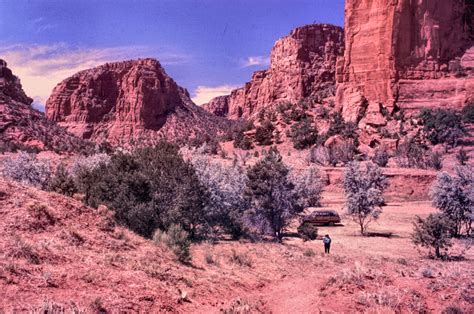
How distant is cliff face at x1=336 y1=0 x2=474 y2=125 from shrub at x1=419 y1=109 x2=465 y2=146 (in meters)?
5.98

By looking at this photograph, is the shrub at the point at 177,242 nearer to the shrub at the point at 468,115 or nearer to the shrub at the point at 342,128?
the shrub at the point at 342,128

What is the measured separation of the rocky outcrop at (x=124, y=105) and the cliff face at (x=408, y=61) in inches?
2035

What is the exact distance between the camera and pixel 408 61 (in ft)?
205

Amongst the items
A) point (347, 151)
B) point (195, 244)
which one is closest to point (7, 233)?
point (195, 244)

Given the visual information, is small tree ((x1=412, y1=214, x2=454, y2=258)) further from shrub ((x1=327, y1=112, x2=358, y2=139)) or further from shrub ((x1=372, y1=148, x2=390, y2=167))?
shrub ((x1=327, y1=112, x2=358, y2=139))

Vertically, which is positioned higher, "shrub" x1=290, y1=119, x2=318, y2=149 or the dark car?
"shrub" x1=290, y1=119, x2=318, y2=149

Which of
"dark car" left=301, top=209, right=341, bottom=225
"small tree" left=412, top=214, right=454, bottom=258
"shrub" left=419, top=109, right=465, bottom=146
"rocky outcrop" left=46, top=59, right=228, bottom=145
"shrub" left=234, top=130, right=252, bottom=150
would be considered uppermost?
"rocky outcrop" left=46, top=59, right=228, bottom=145

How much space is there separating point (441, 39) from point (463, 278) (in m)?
60.7

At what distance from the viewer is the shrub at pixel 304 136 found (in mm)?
58031

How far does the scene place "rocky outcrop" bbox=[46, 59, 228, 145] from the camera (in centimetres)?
11244

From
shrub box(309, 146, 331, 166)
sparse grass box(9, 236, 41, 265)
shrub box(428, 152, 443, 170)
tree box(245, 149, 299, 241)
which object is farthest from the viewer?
shrub box(309, 146, 331, 166)

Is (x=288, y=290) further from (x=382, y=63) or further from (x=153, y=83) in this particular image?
(x=153, y=83)

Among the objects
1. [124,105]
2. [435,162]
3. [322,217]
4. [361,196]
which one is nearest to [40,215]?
[361,196]

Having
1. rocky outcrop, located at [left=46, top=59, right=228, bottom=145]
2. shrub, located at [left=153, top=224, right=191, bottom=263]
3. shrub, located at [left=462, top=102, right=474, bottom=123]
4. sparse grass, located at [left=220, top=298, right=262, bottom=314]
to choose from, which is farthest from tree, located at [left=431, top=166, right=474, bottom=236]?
rocky outcrop, located at [left=46, top=59, right=228, bottom=145]
